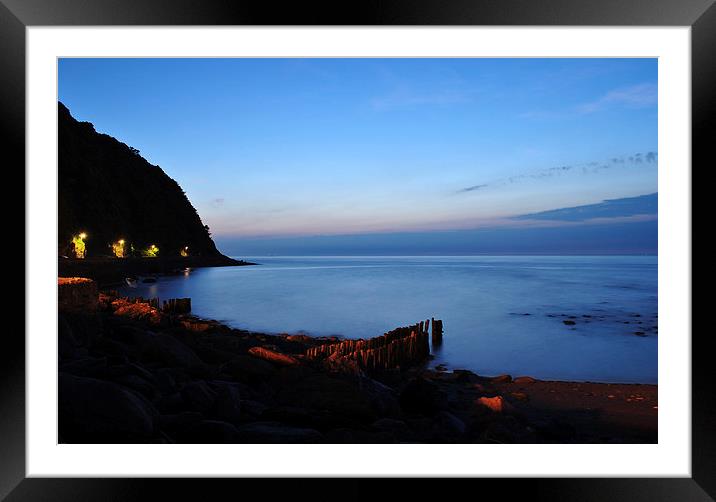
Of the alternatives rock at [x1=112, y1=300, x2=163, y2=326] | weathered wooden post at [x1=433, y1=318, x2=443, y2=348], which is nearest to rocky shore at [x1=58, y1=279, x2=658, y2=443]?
rock at [x1=112, y1=300, x2=163, y2=326]

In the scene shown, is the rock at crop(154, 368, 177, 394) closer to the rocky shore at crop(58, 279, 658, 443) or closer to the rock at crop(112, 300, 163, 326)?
A: the rocky shore at crop(58, 279, 658, 443)

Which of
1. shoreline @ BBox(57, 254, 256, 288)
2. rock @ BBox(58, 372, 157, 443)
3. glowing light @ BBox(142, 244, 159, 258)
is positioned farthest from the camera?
glowing light @ BBox(142, 244, 159, 258)


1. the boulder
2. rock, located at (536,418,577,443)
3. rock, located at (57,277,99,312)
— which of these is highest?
rock, located at (57,277,99,312)

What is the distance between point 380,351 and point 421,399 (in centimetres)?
228

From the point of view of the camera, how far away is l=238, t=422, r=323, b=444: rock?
2566 mm

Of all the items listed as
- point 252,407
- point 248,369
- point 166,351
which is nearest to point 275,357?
point 248,369

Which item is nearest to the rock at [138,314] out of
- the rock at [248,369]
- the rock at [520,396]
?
the rock at [248,369]

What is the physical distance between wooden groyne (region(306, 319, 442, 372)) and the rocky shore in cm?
34

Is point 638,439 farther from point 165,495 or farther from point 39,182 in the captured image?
point 39,182

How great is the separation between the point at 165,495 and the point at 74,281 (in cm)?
418

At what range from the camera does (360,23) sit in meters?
1.80

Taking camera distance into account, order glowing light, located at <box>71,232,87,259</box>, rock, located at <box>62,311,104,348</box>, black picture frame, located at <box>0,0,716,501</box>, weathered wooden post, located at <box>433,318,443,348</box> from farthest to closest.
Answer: glowing light, located at <box>71,232,87,259</box>
weathered wooden post, located at <box>433,318,443,348</box>
rock, located at <box>62,311,104,348</box>
black picture frame, located at <box>0,0,716,501</box>

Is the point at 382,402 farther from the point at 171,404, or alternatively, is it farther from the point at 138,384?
the point at 138,384

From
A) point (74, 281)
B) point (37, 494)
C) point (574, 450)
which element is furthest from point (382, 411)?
point (74, 281)
